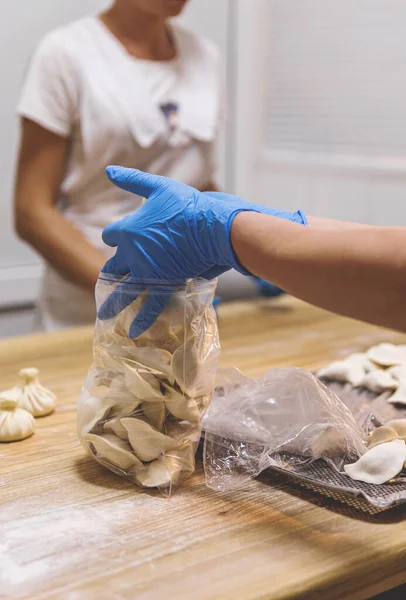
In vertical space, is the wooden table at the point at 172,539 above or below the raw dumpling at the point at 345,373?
above

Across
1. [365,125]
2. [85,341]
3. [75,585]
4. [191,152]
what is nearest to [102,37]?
[191,152]

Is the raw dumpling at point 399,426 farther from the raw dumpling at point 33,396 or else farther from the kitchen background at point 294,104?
the kitchen background at point 294,104

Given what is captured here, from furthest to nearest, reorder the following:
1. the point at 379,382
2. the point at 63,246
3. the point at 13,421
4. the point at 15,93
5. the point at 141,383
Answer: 1. the point at 15,93
2. the point at 63,246
3. the point at 379,382
4. the point at 13,421
5. the point at 141,383

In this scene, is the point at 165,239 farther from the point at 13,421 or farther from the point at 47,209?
the point at 47,209

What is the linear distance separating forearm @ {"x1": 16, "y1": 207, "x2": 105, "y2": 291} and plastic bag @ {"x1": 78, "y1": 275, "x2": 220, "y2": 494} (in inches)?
29.9

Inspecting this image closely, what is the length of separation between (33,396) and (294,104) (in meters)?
1.85

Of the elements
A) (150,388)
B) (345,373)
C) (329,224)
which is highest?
(329,224)

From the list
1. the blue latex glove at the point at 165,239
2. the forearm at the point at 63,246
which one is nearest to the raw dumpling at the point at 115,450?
the blue latex glove at the point at 165,239

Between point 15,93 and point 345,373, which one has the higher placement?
point 15,93

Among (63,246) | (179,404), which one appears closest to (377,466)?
(179,404)

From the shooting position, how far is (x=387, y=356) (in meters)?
1.13

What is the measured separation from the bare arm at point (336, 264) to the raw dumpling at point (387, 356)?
0.44 metres

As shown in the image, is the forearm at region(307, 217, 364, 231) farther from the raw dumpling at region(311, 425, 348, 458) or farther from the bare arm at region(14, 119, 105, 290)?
the bare arm at region(14, 119, 105, 290)

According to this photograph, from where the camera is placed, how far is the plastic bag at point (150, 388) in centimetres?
79
